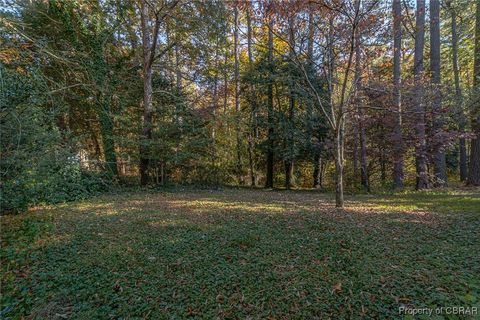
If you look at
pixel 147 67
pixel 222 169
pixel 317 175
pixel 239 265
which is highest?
pixel 147 67

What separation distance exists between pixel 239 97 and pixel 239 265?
10218mm

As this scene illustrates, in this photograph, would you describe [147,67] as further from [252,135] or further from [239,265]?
[239,265]

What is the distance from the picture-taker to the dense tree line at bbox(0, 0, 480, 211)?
4.85m

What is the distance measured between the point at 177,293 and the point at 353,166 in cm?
951

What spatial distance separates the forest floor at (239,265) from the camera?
7.38 feet

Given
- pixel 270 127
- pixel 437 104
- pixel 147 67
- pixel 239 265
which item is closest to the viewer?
pixel 239 265

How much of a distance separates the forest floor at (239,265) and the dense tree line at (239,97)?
4.46 feet

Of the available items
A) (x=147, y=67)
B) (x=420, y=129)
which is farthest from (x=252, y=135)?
(x=420, y=129)

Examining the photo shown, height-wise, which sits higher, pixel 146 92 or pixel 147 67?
pixel 147 67

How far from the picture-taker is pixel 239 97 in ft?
39.9

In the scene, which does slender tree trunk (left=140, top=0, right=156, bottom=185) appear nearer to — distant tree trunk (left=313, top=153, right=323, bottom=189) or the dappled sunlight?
the dappled sunlight

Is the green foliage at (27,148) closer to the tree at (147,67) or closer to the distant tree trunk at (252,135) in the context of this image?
the tree at (147,67)

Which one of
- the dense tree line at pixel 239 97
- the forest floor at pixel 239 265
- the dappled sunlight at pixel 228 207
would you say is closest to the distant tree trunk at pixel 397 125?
the dense tree line at pixel 239 97

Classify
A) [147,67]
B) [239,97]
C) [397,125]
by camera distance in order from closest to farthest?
[397,125], [147,67], [239,97]
